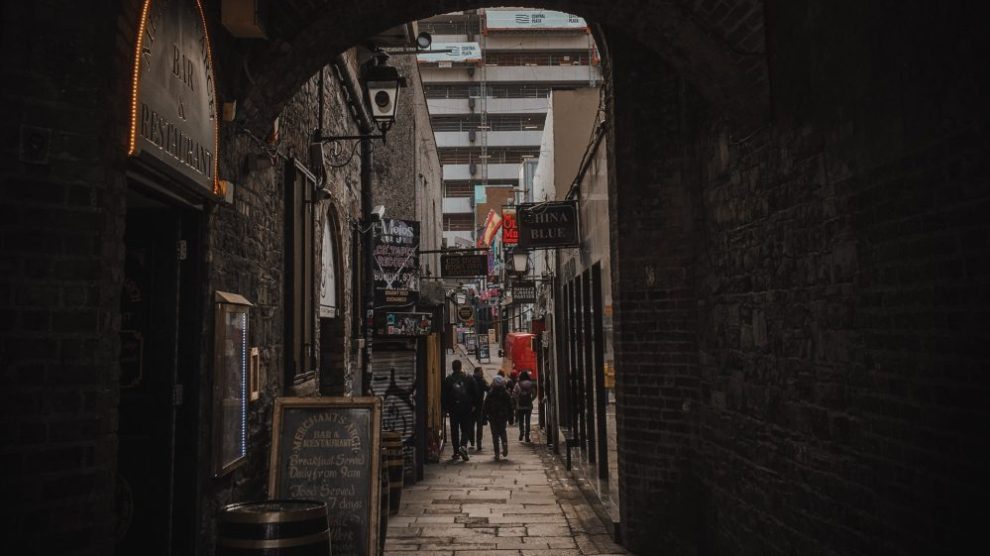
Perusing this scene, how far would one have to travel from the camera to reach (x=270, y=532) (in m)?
3.80

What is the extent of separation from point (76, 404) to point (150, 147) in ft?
4.45

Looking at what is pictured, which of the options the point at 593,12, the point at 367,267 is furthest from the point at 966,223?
the point at 367,267

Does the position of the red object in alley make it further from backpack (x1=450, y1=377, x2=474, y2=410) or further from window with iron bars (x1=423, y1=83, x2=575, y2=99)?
window with iron bars (x1=423, y1=83, x2=575, y2=99)

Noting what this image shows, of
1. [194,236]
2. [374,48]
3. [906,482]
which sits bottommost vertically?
[906,482]

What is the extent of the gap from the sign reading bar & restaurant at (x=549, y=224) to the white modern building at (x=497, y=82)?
36.6 m

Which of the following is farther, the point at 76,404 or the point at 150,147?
the point at 150,147

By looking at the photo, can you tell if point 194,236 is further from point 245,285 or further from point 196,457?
point 196,457

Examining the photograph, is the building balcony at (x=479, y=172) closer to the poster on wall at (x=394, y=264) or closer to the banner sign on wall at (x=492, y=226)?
the banner sign on wall at (x=492, y=226)

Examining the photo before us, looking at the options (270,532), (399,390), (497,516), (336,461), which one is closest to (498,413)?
(399,390)

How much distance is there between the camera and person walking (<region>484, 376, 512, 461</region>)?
13.7 m

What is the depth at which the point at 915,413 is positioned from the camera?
11.1ft

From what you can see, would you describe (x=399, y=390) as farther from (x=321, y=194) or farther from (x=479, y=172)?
(x=479, y=172)

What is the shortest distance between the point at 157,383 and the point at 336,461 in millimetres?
1348

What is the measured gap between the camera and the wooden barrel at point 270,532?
3.79 meters
